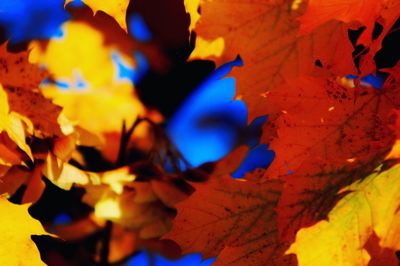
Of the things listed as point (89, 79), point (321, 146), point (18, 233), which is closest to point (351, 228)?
point (321, 146)

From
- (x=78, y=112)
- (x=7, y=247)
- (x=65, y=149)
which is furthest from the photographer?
(x=78, y=112)

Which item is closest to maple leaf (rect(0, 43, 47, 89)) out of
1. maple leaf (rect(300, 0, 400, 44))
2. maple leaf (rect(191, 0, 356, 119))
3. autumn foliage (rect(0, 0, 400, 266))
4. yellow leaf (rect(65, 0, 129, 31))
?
autumn foliage (rect(0, 0, 400, 266))

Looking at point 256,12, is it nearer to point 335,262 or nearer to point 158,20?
point 335,262

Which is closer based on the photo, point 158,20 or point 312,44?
point 312,44

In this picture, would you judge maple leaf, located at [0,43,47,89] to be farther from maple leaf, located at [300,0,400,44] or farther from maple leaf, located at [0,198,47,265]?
maple leaf, located at [300,0,400,44]

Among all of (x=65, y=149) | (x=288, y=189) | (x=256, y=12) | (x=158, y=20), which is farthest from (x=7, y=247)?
(x=158, y=20)

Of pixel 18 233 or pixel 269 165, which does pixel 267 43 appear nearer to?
pixel 269 165

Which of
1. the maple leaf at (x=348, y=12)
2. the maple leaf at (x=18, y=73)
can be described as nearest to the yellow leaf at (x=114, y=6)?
the maple leaf at (x=18, y=73)
